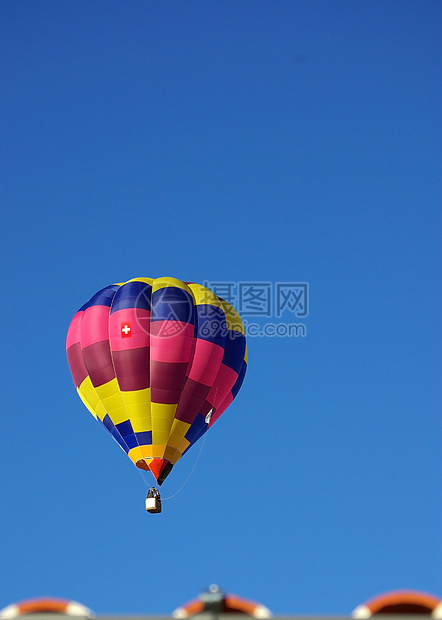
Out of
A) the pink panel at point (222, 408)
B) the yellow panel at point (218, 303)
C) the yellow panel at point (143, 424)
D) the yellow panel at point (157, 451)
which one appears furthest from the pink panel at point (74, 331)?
the pink panel at point (222, 408)

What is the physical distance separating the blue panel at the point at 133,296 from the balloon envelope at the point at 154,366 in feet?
0.10

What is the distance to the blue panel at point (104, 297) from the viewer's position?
1157 inches

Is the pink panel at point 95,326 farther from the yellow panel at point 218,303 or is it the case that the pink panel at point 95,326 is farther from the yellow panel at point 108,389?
the yellow panel at point 218,303

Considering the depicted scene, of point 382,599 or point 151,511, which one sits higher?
point 151,511

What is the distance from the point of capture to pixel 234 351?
2966cm

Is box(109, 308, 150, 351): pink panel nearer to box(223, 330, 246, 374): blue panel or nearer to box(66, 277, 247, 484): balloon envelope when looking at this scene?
box(66, 277, 247, 484): balloon envelope

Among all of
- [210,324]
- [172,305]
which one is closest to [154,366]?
[172,305]

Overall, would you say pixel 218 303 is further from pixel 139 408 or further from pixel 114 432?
pixel 114 432

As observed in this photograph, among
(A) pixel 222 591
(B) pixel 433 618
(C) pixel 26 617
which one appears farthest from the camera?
(C) pixel 26 617

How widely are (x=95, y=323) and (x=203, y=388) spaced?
353cm

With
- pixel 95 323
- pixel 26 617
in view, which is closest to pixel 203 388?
pixel 95 323

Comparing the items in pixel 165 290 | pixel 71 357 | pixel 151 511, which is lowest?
pixel 151 511

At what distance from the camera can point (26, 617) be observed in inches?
543

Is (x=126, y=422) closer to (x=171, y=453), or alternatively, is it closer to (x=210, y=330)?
(x=171, y=453)
